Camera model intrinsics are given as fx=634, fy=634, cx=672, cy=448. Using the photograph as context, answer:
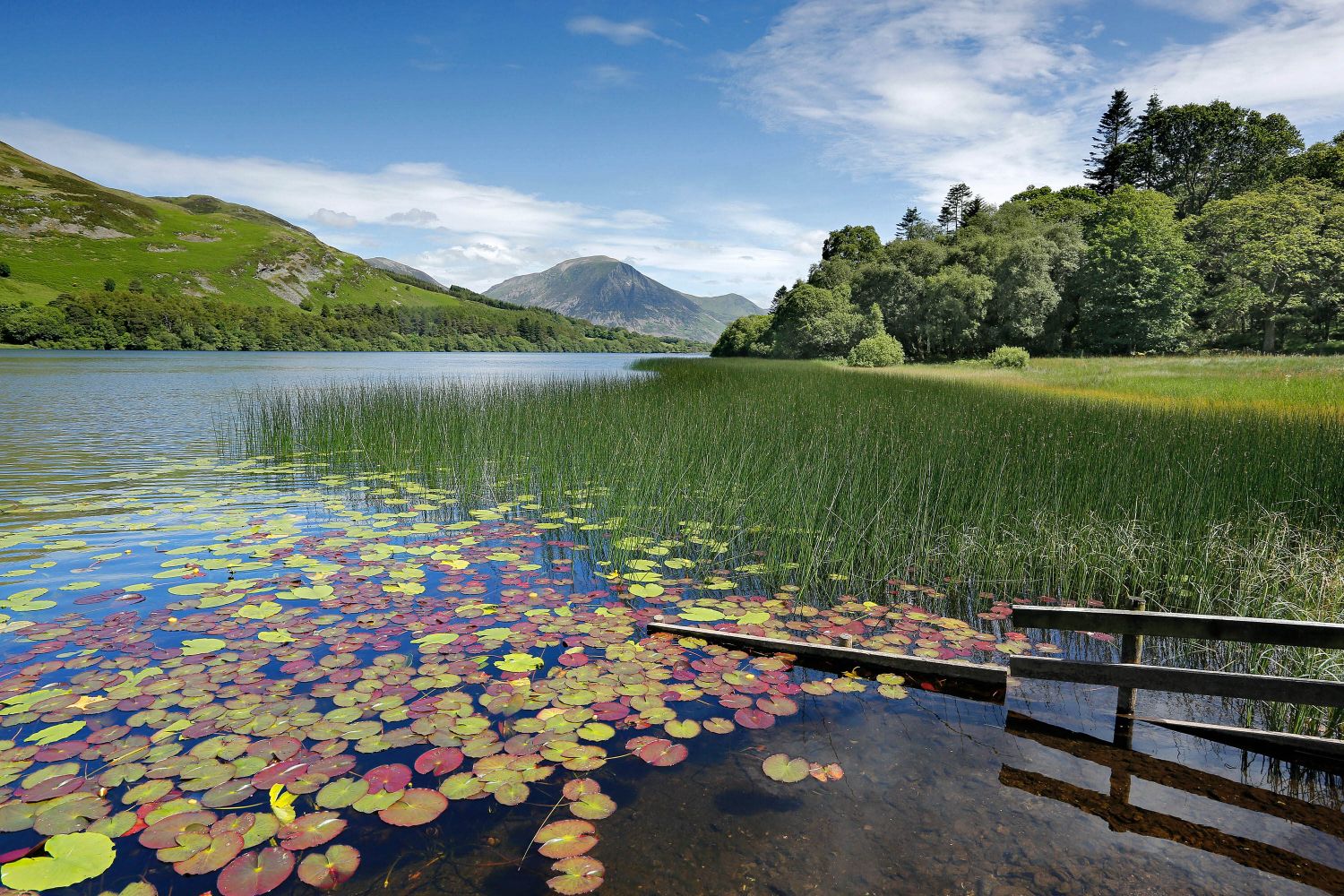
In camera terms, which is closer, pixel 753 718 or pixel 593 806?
pixel 593 806

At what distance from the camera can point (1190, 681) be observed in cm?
275

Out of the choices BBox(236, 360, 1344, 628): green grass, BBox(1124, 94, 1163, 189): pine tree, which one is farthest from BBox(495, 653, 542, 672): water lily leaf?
BBox(1124, 94, 1163, 189): pine tree

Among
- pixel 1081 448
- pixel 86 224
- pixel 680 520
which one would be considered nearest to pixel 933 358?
pixel 1081 448

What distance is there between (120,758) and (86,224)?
146 metres

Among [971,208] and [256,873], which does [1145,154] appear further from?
[256,873]

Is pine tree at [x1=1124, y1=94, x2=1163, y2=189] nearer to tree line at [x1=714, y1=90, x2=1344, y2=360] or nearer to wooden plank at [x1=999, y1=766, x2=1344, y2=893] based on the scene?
tree line at [x1=714, y1=90, x2=1344, y2=360]

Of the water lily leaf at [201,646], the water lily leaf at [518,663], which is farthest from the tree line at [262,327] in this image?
the water lily leaf at [518,663]

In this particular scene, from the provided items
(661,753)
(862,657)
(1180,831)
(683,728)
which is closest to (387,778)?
(661,753)

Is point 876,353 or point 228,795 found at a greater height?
point 876,353

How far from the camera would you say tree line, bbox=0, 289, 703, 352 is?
6012 centimetres

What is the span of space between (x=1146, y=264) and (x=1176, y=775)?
39987mm

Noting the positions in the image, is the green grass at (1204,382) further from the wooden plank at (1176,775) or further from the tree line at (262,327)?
the tree line at (262,327)

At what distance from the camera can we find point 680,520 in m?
6.16

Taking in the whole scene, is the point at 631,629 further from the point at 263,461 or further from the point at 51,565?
the point at 263,461
